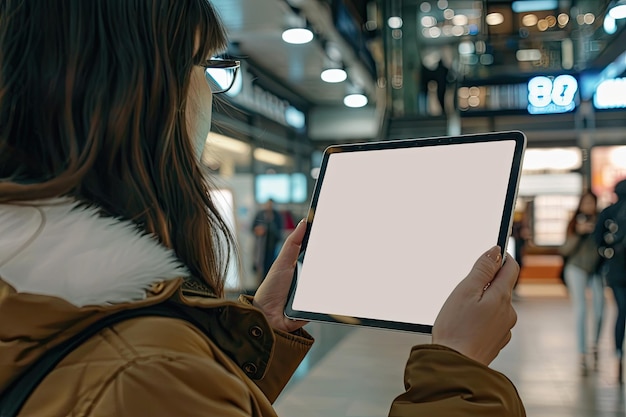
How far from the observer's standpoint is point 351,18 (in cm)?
1098

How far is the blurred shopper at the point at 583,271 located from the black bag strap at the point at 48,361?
564cm

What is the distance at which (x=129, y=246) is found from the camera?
0.78m

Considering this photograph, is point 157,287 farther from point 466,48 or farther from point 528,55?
point 466,48

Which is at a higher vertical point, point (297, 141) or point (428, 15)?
point (428, 15)

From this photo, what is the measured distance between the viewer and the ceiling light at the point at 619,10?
276 inches

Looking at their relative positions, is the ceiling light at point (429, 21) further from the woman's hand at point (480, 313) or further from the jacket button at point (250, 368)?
the jacket button at point (250, 368)

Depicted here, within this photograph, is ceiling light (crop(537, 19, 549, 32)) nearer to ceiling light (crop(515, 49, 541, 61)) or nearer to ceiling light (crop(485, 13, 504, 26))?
ceiling light (crop(515, 49, 541, 61))

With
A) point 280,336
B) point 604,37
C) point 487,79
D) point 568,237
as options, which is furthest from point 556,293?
point 280,336

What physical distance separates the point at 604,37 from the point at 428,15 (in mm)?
10424

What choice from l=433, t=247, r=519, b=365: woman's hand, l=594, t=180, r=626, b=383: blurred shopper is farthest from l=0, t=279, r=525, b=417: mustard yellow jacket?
l=594, t=180, r=626, b=383: blurred shopper

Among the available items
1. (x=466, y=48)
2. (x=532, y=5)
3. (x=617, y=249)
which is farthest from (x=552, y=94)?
(x=532, y=5)

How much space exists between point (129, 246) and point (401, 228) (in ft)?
1.66

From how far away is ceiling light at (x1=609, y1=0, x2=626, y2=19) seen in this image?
7011 millimetres

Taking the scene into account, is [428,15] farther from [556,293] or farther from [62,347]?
[62,347]
